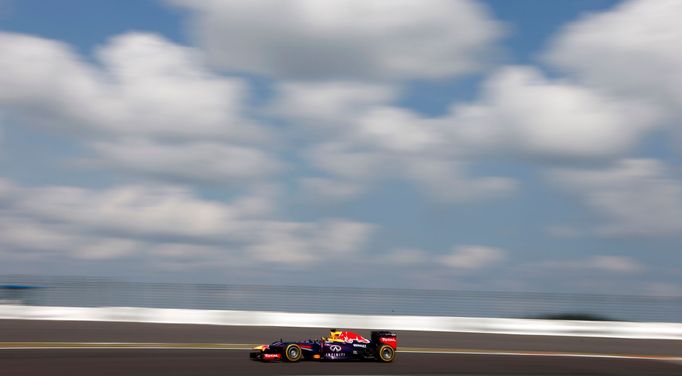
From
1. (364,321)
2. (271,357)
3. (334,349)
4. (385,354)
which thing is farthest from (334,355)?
(364,321)

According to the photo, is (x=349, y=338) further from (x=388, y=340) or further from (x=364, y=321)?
(x=364, y=321)

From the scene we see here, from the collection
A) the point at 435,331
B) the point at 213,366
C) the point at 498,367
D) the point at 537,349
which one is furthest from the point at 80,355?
the point at 435,331

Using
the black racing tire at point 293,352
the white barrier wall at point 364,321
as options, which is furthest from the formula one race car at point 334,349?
the white barrier wall at point 364,321

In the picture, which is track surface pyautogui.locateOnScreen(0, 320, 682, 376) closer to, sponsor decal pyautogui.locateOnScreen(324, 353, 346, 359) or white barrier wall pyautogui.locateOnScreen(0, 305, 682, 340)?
sponsor decal pyautogui.locateOnScreen(324, 353, 346, 359)

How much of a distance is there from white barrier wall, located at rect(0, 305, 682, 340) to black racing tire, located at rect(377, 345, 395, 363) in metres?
9.89

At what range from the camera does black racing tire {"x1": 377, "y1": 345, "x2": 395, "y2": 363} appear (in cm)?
1420

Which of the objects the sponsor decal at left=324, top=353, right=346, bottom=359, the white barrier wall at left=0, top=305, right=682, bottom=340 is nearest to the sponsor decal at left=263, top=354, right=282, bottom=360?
the sponsor decal at left=324, top=353, right=346, bottom=359

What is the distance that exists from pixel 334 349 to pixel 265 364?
50.4 inches

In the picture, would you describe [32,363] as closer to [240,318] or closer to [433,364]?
[433,364]

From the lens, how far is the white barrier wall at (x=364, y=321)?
24.5m

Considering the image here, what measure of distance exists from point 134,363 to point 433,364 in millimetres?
5313

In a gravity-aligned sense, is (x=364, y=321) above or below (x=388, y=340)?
above

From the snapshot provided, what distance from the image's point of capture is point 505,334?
23969 mm

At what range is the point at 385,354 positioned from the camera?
1425cm
